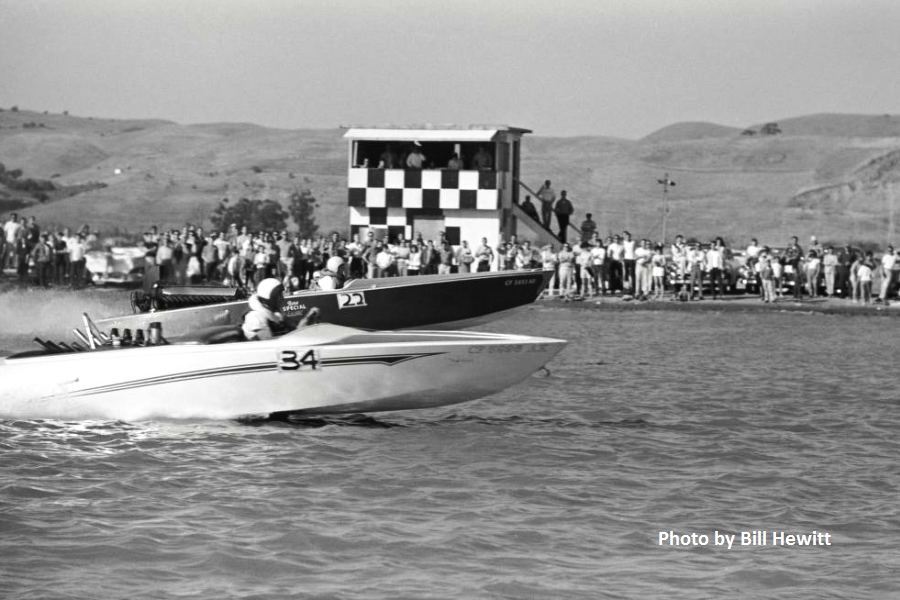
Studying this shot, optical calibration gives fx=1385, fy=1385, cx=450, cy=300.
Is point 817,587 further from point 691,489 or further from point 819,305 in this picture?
point 819,305

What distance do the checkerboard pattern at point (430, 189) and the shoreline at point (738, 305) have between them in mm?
4369

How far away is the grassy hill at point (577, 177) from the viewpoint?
5997 cm

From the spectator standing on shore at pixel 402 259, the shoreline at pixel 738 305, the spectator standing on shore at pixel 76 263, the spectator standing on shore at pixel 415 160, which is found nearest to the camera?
the shoreline at pixel 738 305

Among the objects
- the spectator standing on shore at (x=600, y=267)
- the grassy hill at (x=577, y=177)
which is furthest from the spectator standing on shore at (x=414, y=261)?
the grassy hill at (x=577, y=177)

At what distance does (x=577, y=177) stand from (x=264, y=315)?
6289cm

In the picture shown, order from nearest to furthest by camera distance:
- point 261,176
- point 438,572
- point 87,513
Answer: point 438,572 < point 87,513 < point 261,176

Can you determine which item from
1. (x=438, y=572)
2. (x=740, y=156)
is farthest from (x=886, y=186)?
(x=438, y=572)

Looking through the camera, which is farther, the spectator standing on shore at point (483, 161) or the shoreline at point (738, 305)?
the spectator standing on shore at point (483, 161)

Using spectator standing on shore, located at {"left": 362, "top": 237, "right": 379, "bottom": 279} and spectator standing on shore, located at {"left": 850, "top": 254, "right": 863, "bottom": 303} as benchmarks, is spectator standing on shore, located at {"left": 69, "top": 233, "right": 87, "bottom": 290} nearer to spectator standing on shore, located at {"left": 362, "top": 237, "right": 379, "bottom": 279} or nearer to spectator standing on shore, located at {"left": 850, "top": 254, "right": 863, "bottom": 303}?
spectator standing on shore, located at {"left": 362, "top": 237, "right": 379, "bottom": 279}

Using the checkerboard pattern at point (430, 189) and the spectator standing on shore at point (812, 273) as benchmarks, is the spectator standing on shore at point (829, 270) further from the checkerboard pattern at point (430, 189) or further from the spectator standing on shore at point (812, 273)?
the checkerboard pattern at point (430, 189)

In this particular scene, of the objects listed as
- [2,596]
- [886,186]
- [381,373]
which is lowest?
[2,596]

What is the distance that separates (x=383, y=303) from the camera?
19.4m

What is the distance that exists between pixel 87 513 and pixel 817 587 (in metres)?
5.11

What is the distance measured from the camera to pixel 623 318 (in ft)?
93.0
